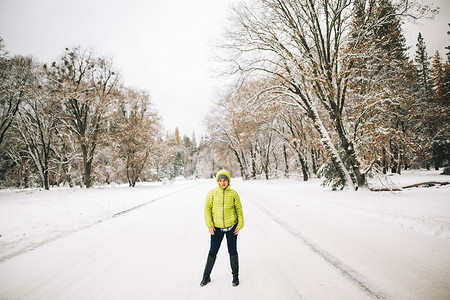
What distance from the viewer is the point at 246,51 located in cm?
1170

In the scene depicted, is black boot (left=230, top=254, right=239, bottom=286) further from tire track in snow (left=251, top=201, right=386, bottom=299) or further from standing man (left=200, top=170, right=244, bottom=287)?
tire track in snow (left=251, top=201, right=386, bottom=299)

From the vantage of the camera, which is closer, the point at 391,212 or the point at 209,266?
the point at 209,266

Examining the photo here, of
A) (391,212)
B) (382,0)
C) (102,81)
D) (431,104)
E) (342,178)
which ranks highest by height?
(102,81)

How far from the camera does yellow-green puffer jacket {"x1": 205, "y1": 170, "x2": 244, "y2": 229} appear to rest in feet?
9.80

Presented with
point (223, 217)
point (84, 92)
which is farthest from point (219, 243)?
point (84, 92)

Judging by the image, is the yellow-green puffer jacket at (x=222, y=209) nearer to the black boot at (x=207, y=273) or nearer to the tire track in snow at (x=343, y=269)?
the black boot at (x=207, y=273)

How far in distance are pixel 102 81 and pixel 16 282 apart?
994 inches

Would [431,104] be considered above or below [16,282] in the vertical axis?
above

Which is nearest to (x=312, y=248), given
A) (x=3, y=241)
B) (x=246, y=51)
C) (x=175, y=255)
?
(x=175, y=255)

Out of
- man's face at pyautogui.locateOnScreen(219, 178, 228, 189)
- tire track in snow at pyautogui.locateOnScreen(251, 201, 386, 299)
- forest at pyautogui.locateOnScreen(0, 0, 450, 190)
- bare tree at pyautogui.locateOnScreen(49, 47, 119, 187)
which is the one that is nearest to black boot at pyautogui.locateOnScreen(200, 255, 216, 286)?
man's face at pyautogui.locateOnScreen(219, 178, 228, 189)

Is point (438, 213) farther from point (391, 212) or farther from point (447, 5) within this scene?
point (447, 5)

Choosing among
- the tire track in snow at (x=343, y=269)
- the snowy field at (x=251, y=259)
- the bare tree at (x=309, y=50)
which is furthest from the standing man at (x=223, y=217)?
the bare tree at (x=309, y=50)

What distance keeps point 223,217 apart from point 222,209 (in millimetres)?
120

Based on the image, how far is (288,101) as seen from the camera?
1425cm
